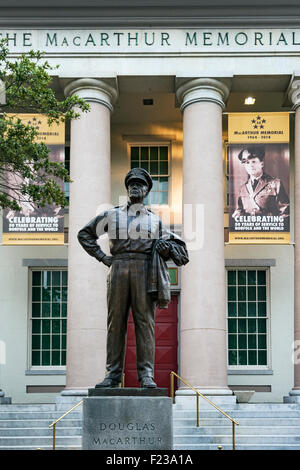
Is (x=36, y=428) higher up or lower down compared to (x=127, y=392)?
lower down

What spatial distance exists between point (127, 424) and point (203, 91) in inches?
521

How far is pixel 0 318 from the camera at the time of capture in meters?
23.4

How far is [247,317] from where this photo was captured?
23.5 m

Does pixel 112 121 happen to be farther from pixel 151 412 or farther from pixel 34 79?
pixel 151 412

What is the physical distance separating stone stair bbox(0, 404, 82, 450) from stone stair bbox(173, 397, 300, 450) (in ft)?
6.89

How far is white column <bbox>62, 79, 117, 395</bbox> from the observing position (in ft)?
63.0

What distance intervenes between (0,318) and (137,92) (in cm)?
802

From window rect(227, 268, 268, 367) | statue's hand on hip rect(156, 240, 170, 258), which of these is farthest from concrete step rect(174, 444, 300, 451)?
window rect(227, 268, 268, 367)

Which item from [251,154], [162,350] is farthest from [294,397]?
[251,154]

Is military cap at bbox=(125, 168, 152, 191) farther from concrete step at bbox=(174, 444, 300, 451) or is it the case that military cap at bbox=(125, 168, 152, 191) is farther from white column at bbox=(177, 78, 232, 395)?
white column at bbox=(177, 78, 232, 395)

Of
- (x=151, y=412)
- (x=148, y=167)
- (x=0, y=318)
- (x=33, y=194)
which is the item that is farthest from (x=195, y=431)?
(x=148, y=167)

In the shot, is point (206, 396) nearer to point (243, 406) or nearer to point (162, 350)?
point (243, 406)

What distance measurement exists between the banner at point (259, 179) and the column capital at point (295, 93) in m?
0.40

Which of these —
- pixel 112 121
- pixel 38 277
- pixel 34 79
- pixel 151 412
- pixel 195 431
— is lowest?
pixel 195 431
